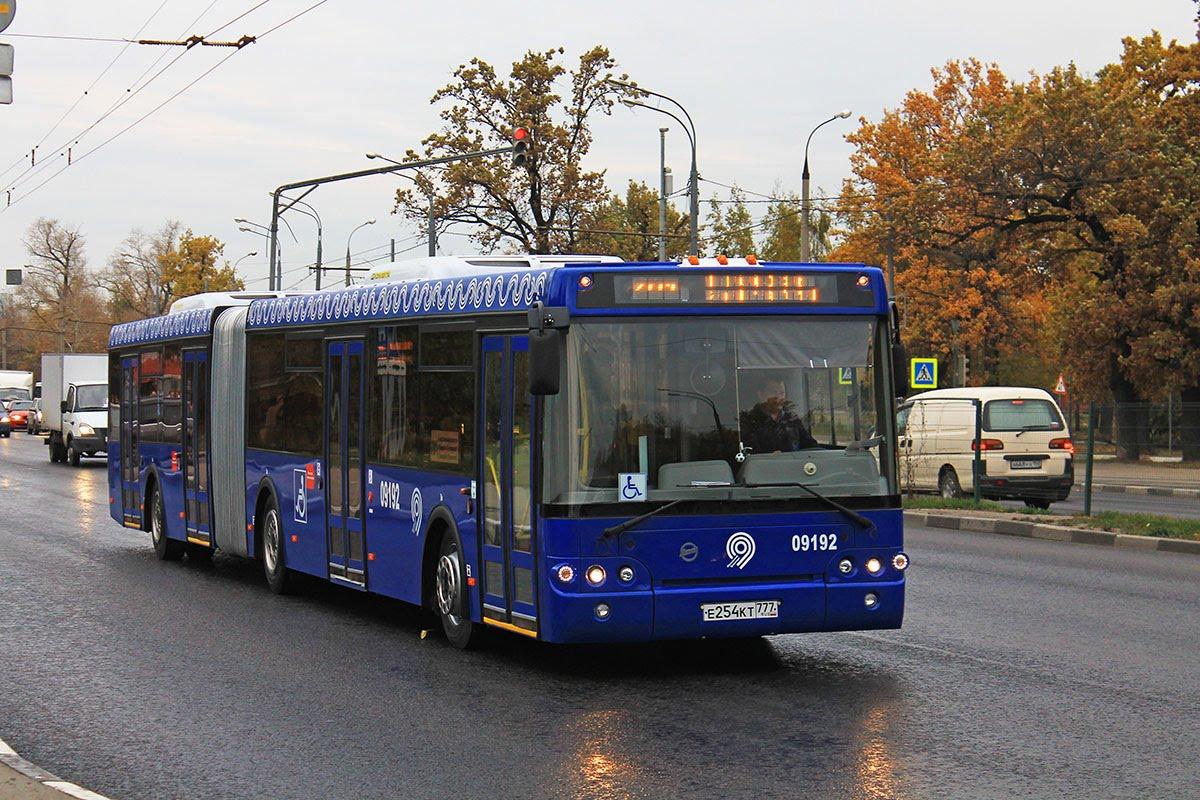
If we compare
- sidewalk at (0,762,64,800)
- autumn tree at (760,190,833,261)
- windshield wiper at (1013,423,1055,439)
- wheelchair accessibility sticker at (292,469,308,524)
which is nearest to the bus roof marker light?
sidewalk at (0,762,64,800)

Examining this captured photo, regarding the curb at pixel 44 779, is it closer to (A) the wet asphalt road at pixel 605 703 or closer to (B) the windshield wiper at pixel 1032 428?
(A) the wet asphalt road at pixel 605 703

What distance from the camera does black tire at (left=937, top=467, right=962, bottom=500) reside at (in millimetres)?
27969

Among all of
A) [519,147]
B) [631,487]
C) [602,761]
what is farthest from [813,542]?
[519,147]

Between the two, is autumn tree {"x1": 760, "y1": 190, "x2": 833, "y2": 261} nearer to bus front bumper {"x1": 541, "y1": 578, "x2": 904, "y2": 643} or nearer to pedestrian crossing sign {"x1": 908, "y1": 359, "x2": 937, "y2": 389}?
pedestrian crossing sign {"x1": 908, "y1": 359, "x2": 937, "y2": 389}

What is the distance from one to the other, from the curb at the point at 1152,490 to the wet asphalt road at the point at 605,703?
18.4 meters

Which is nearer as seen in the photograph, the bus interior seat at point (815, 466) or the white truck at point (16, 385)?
the bus interior seat at point (815, 466)

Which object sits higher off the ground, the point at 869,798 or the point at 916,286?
the point at 916,286

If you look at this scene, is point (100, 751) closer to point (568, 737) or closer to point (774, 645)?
point (568, 737)

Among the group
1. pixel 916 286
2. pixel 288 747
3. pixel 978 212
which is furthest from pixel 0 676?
pixel 916 286

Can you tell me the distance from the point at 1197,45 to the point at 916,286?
14.0 metres

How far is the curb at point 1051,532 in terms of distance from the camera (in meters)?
19.9

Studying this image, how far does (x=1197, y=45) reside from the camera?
51.4 metres

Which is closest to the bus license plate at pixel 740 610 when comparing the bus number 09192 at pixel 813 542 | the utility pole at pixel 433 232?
the bus number 09192 at pixel 813 542

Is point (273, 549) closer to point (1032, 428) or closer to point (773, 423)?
point (773, 423)
